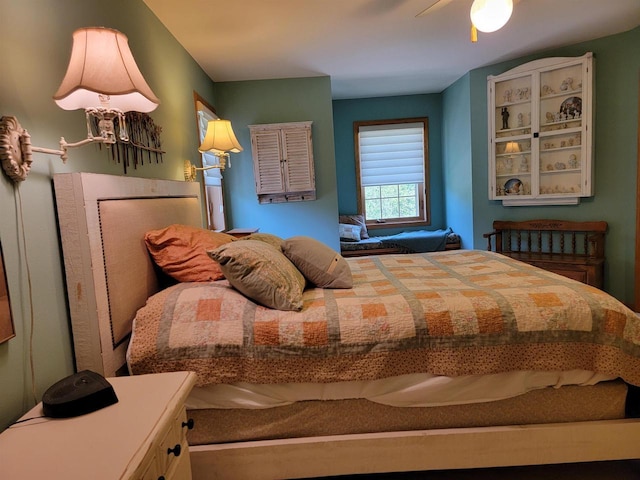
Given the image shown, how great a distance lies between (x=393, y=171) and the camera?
5531 mm

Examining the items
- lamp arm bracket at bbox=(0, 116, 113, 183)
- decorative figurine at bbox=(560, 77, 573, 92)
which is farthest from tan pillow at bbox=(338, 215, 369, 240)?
lamp arm bracket at bbox=(0, 116, 113, 183)

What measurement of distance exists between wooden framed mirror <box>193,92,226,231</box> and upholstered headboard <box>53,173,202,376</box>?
1.78 metres

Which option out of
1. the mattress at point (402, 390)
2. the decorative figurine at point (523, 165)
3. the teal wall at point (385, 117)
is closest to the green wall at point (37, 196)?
the mattress at point (402, 390)

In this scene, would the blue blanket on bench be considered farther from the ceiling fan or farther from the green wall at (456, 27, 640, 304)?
the ceiling fan

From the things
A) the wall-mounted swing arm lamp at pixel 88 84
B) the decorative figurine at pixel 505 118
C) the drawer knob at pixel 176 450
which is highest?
the decorative figurine at pixel 505 118

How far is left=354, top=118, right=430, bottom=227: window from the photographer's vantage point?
17.9 feet

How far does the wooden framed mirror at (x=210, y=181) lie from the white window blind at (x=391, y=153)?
2280 mm

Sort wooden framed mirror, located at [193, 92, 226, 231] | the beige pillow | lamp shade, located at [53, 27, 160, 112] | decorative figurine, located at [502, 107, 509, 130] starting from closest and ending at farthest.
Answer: lamp shade, located at [53, 27, 160, 112] → wooden framed mirror, located at [193, 92, 226, 231] → decorative figurine, located at [502, 107, 509, 130] → the beige pillow

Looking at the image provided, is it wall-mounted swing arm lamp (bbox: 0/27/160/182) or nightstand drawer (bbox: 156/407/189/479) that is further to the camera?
wall-mounted swing arm lamp (bbox: 0/27/160/182)

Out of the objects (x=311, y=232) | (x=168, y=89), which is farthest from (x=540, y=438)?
(x=311, y=232)

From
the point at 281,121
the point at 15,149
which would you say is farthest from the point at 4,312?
the point at 281,121

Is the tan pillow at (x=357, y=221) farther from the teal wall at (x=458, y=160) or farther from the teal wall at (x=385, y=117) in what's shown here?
the teal wall at (x=458, y=160)

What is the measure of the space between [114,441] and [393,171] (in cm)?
513

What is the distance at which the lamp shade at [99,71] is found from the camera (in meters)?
1.15
